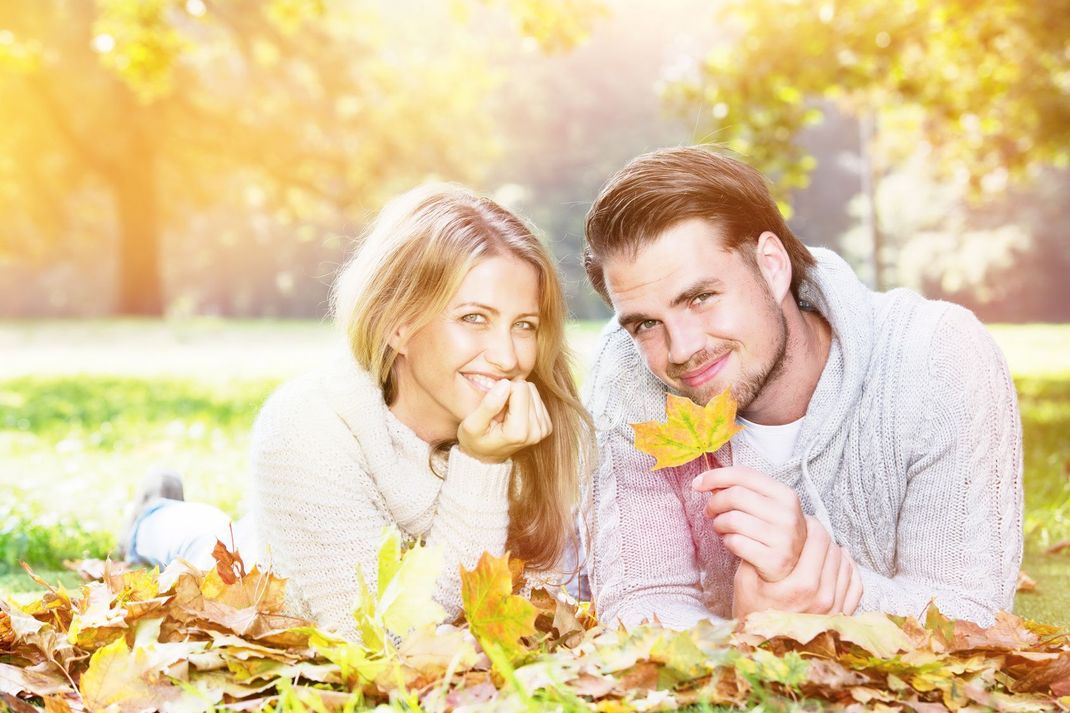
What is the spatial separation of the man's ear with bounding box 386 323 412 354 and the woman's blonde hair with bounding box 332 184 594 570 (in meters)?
0.02

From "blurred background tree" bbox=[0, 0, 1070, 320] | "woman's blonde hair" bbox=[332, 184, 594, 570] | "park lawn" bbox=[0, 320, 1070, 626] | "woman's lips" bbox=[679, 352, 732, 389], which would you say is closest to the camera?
"woman's lips" bbox=[679, 352, 732, 389]

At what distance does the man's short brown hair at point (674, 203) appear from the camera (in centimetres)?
310

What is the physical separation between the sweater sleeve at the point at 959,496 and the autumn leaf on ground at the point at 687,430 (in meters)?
0.60

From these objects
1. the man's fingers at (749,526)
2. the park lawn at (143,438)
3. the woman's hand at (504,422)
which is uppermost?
the woman's hand at (504,422)

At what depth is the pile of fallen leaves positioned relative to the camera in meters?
2.13

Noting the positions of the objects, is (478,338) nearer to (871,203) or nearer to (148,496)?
(148,496)

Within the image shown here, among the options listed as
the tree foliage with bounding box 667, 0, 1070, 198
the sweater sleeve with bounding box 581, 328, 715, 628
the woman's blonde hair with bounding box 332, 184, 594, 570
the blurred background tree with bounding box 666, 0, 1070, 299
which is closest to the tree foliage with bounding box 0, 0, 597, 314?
the blurred background tree with bounding box 666, 0, 1070, 299

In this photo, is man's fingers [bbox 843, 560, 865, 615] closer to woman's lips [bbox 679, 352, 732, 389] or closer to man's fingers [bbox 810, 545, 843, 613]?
man's fingers [bbox 810, 545, 843, 613]

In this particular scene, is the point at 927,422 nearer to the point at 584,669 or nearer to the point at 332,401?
the point at 584,669

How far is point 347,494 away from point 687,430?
95cm

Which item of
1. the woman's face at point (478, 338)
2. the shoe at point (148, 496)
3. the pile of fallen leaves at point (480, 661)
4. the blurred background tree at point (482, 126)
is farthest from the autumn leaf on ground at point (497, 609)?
the shoe at point (148, 496)

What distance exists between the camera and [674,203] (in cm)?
312

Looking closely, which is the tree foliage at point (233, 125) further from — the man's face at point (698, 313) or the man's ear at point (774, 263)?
the man's face at point (698, 313)

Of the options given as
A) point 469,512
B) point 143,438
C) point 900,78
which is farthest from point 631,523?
point 900,78
